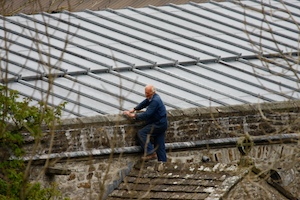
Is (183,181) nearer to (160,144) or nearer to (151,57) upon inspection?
(160,144)

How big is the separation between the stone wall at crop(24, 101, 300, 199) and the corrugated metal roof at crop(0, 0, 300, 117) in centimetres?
67

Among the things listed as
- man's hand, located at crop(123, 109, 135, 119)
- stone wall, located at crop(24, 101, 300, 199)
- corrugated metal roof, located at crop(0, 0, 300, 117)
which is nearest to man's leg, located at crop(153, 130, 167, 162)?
stone wall, located at crop(24, 101, 300, 199)

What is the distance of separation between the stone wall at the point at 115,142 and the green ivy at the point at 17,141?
0.37 meters

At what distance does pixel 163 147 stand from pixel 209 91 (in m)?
2.78

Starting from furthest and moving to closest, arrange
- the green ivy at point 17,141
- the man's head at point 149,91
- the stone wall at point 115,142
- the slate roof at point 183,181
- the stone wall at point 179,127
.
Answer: the man's head at point 149,91 < the stone wall at point 179,127 < the stone wall at point 115,142 < the slate roof at point 183,181 < the green ivy at point 17,141

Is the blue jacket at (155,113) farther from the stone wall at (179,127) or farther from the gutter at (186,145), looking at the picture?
the gutter at (186,145)

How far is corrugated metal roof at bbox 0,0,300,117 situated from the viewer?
20375 mm

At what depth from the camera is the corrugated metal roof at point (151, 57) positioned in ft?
66.8

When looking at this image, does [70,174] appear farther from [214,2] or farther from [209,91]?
[214,2]

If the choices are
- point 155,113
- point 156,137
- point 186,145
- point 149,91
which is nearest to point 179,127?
point 186,145

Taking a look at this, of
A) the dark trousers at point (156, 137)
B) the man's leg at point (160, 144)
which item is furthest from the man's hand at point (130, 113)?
the man's leg at point (160, 144)

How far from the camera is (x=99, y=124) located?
18469 mm

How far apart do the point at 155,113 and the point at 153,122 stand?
163 millimetres

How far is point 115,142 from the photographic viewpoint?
1808 cm
